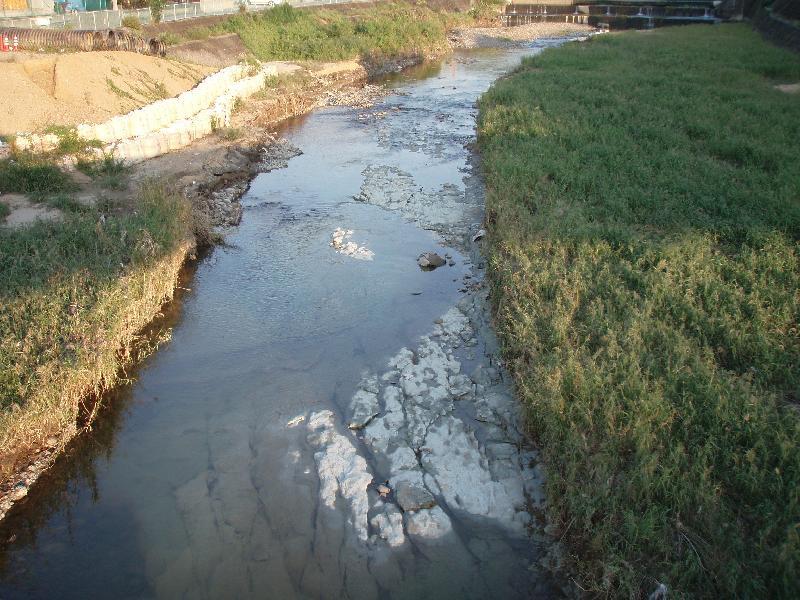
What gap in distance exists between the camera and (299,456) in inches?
264

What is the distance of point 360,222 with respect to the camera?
12.8 m

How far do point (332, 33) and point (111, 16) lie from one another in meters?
11.8

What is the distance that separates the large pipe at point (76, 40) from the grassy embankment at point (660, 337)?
13866mm

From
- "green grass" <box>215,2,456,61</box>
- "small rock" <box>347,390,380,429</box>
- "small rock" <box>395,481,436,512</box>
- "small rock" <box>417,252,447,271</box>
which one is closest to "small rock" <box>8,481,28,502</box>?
"small rock" <box>347,390,380,429</box>

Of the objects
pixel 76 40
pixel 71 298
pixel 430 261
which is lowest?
pixel 430 261

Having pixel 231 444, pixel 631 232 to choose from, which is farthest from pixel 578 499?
pixel 631 232

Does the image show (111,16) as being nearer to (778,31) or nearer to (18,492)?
(18,492)

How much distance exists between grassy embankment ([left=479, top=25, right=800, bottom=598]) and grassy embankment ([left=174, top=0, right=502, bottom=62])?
58.3 ft

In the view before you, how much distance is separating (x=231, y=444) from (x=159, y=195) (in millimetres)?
5742

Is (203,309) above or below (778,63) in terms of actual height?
below

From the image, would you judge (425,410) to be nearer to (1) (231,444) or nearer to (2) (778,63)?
(1) (231,444)

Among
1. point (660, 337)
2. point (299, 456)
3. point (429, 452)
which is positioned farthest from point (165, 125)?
point (660, 337)

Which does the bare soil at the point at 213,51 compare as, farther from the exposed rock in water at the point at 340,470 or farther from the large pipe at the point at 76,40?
the exposed rock in water at the point at 340,470

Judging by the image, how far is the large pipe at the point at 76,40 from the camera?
20125 mm
